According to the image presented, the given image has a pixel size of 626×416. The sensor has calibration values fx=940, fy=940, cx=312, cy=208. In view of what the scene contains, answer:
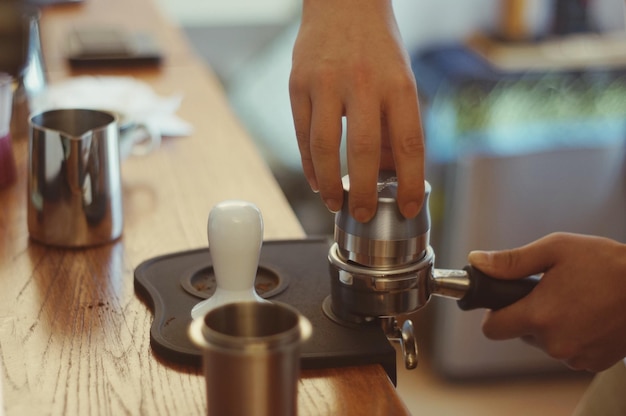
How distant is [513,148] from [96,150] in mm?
1594

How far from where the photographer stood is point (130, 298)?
949mm

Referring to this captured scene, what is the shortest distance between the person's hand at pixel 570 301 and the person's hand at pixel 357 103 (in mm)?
188

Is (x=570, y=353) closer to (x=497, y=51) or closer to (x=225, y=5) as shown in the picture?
(x=497, y=51)

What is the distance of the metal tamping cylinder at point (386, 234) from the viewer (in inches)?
33.1

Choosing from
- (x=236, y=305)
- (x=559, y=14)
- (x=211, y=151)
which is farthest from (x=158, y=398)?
(x=559, y=14)

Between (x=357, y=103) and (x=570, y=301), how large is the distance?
37cm

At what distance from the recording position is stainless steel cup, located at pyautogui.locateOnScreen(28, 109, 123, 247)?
1.05m

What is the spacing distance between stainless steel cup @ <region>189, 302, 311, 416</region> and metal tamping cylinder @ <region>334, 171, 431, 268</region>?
0.65 feet

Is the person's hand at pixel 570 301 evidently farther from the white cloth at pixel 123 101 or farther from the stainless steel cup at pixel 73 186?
the white cloth at pixel 123 101

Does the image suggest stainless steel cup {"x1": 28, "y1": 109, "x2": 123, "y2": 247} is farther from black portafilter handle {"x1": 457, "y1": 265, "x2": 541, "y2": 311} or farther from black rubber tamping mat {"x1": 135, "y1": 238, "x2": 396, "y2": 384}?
black portafilter handle {"x1": 457, "y1": 265, "x2": 541, "y2": 311}

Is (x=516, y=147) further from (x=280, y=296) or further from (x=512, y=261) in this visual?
(x=280, y=296)

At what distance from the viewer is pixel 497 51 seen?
2580 mm

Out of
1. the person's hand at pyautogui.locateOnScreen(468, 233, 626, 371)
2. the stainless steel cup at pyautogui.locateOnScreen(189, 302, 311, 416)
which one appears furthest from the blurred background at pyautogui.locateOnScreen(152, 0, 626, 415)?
the stainless steel cup at pyautogui.locateOnScreen(189, 302, 311, 416)

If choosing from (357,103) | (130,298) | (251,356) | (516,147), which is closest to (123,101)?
(130,298)
